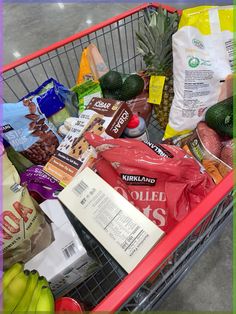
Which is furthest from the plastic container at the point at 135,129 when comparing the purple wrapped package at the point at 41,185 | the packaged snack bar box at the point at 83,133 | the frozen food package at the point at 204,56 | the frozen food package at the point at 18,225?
the frozen food package at the point at 18,225

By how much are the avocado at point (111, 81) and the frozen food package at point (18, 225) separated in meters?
0.60

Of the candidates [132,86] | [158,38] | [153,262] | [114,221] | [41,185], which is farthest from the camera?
[132,86]

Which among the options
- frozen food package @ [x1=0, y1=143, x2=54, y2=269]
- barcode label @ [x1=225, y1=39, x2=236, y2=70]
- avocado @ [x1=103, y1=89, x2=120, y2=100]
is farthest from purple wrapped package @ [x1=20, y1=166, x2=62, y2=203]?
barcode label @ [x1=225, y1=39, x2=236, y2=70]

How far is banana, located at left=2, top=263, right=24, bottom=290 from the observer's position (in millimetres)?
598

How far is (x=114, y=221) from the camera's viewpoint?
2.17 feet

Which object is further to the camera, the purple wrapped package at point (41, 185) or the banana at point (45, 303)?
the purple wrapped package at point (41, 185)

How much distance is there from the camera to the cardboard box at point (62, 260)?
2.36 ft

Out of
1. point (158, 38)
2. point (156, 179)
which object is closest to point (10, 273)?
point (156, 179)

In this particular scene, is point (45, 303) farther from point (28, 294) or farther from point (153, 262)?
point (153, 262)

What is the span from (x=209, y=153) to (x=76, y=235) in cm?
52

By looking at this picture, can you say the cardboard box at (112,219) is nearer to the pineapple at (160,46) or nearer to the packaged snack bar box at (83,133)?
the packaged snack bar box at (83,133)

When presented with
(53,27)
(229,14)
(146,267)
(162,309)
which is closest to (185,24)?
(229,14)

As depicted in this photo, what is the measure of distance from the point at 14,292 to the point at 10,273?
52mm

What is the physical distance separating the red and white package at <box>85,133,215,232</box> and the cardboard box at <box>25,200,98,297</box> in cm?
18
